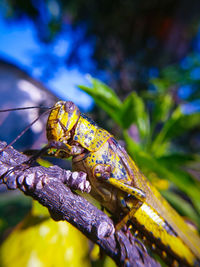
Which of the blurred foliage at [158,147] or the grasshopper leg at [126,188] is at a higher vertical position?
the blurred foliage at [158,147]

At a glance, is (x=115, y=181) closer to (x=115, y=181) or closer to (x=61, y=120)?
(x=115, y=181)

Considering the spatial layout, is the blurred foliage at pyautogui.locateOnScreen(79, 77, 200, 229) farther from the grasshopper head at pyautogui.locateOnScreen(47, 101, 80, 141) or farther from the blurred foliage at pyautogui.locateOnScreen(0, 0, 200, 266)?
the blurred foliage at pyautogui.locateOnScreen(0, 0, 200, 266)

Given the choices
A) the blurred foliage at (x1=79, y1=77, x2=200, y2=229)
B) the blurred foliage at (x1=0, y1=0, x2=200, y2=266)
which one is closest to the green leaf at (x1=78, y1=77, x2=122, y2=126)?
the blurred foliage at (x1=79, y1=77, x2=200, y2=229)

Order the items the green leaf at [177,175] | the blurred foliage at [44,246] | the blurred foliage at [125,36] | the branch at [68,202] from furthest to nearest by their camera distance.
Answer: the blurred foliage at [125,36] → the green leaf at [177,175] → the blurred foliage at [44,246] → the branch at [68,202]

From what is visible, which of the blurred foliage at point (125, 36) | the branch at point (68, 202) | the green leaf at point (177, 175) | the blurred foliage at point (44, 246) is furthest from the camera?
the blurred foliage at point (125, 36)

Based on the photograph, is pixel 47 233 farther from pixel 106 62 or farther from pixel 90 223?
pixel 106 62

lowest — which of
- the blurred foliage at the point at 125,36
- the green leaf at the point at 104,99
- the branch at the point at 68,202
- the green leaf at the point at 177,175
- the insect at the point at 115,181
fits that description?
the branch at the point at 68,202

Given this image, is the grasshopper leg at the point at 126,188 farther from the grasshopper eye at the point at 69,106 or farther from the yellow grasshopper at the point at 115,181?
the grasshopper eye at the point at 69,106

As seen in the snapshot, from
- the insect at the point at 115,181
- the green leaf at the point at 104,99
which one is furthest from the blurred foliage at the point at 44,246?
the green leaf at the point at 104,99
